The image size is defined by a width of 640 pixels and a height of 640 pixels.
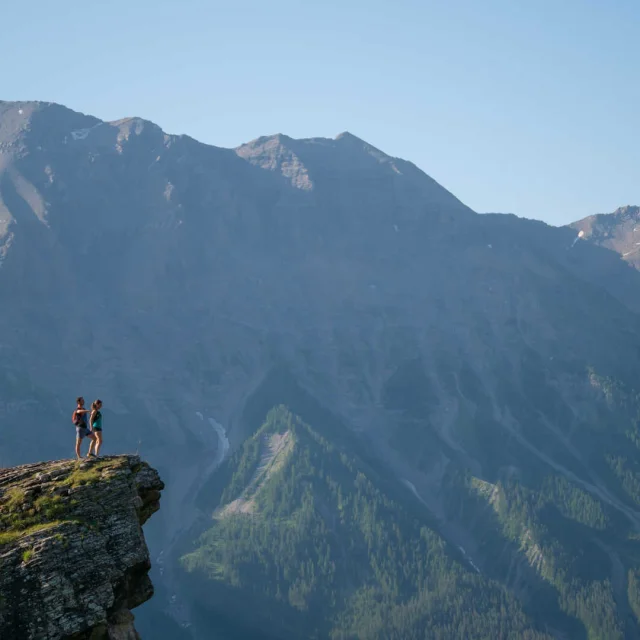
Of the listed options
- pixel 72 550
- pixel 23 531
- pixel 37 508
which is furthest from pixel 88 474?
pixel 72 550

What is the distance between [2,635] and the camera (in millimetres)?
39750

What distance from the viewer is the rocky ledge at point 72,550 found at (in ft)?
135

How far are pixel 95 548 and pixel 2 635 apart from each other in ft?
19.8

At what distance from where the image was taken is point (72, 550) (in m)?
43.2

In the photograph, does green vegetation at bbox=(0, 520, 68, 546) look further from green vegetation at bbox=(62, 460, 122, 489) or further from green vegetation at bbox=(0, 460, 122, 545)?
green vegetation at bbox=(62, 460, 122, 489)

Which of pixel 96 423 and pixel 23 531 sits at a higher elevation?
pixel 96 423

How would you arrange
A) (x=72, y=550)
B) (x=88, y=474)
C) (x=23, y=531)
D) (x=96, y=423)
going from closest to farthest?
(x=72, y=550)
(x=23, y=531)
(x=88, y=474)
(x=96, y=423)

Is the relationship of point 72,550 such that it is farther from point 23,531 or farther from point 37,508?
point 37,508

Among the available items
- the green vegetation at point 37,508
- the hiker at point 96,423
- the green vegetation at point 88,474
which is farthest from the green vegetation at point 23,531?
the hiker at point 96,423

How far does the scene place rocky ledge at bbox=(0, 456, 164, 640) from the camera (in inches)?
1617

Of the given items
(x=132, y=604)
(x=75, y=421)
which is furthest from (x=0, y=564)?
(x=75, y=421)

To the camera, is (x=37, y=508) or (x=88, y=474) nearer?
(x=37, y=508)

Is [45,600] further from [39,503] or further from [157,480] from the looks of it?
[157,480]

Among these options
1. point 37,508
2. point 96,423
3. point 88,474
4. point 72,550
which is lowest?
point 72,550
